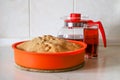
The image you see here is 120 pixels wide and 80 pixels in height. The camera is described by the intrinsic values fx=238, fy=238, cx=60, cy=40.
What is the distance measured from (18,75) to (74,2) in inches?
21.8

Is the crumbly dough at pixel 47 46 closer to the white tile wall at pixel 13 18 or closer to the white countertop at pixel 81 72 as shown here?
the white countertop at pixel 81 72

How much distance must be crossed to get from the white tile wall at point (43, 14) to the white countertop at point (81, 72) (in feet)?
0.80

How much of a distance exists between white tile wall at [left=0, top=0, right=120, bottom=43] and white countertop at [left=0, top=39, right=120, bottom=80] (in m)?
0.24

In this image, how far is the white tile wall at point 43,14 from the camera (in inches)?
44.8

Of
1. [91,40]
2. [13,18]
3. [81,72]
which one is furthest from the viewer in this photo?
[13,18]

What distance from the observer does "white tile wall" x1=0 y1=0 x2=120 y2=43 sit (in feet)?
3.73

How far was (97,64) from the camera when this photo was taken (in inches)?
32.8

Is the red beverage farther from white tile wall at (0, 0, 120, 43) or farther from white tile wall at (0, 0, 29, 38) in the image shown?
white tile wall at (0, 0, 29, 38)

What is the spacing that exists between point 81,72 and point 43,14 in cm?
49

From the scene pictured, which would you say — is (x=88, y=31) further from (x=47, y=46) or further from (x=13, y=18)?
(x=13, y=18)

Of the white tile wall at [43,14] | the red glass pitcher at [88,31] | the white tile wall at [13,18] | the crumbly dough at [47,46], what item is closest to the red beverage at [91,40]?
the red glass pitcher at [88,31]

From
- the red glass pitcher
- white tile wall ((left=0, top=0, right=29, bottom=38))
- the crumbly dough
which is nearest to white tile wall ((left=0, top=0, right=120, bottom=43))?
white tile wall ((left=0, top=0, right=29, bottom=38))

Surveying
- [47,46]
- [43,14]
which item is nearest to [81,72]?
[47,46]

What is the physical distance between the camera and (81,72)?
739 mm
